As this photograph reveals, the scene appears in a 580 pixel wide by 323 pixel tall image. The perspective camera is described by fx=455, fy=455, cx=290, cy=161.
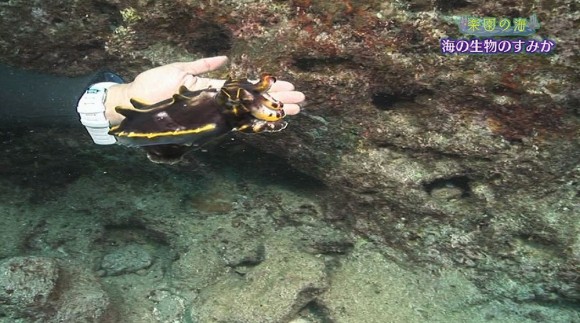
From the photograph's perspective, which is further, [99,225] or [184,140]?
[99,225]

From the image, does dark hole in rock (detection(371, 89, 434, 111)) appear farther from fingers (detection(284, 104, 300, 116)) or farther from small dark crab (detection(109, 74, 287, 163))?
small dark crab (detection(109, 74, 287, 163))

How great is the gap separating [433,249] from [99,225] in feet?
9.03

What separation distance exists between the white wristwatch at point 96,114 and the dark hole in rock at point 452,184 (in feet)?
6.67

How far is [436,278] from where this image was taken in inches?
133

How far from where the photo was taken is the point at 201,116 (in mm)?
1996

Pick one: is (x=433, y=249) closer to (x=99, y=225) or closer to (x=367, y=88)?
(x=367, y=88)

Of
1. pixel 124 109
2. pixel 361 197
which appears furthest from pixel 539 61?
pixel 124 109

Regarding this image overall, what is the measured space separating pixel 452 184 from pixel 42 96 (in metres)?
2.70

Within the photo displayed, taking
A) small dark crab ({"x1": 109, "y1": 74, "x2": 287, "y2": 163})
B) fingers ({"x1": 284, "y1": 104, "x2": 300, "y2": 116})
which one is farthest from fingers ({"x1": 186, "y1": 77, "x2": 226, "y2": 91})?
fingers ({"x1": 284, "y1": 104, "x2": 300, "y2": 116})

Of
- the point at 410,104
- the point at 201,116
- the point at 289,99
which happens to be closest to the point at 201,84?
the point at 201,116

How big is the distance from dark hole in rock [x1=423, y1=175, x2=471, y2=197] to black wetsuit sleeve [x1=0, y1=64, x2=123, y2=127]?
Result: 2137mm

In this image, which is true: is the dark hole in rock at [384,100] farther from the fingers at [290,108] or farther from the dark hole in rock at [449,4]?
the fingers at [290,108]

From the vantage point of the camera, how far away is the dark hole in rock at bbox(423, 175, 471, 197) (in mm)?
3049

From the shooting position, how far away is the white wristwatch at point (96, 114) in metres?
2.51
